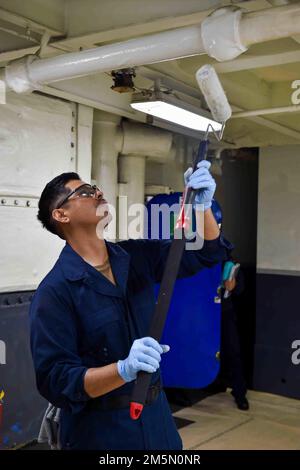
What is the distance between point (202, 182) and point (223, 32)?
0.59 metres

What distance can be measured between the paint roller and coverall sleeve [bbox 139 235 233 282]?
212 mm

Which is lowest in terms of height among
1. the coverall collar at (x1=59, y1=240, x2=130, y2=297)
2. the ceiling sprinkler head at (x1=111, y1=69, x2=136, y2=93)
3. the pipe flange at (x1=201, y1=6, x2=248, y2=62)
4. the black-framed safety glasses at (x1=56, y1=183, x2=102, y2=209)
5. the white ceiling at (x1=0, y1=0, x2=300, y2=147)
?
the coverall collar at (x1=59, y1=240, x2=130, y2=297)

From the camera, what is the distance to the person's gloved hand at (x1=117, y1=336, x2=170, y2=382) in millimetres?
1549

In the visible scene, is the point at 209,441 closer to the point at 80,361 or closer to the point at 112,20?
the point at 80,361

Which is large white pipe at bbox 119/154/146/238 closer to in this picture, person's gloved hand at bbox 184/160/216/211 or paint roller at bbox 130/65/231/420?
paint roller at bbox 130/65/231/420

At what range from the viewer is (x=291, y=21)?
191 cm

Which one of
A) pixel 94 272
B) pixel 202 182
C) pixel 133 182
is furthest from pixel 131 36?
pixel 133 182

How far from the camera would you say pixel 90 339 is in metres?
1.85

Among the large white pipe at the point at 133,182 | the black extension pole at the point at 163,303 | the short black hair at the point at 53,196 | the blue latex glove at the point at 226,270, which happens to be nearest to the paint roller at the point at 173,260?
the black extension pole at the point at 163,303

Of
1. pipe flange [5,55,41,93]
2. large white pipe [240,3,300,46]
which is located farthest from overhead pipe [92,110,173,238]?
large white pipe [240,3,300,46]

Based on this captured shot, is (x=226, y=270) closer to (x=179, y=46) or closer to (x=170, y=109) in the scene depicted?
(x=170, y=109)

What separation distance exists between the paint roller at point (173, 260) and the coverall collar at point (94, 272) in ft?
0.80

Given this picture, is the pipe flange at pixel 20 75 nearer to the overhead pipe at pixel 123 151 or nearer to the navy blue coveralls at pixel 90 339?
the navy blue coveralls at pixel 90 339
